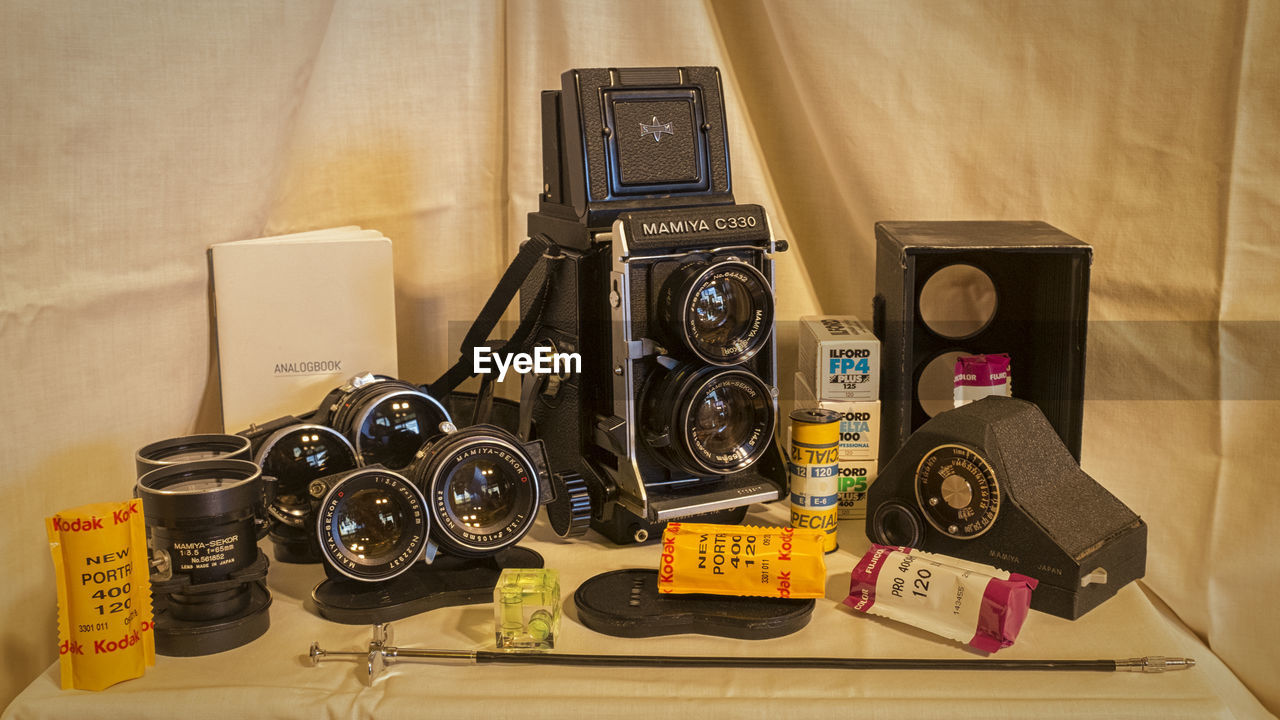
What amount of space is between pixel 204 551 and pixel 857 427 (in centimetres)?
71

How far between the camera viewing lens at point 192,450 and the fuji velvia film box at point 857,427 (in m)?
0.63

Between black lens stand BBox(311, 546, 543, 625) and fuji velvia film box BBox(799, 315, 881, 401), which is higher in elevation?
fuji velvia film box BBox(799, 315, 881, 401)

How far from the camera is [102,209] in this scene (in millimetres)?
1072

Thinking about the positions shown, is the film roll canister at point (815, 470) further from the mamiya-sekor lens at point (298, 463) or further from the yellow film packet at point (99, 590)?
the yellow film packet at point (99, 590)

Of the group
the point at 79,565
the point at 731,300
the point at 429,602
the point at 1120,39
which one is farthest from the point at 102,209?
the point at 1120,39

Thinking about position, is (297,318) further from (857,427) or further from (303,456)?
(857,427)

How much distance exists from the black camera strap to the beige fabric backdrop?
19 cm

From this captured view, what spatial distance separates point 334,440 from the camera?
1091 mm

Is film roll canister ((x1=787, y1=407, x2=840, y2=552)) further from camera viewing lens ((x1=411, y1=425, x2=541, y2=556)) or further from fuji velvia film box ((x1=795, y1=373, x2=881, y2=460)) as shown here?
camera viewing lens ((x1=411, y1=425, x2=541, y2=556))

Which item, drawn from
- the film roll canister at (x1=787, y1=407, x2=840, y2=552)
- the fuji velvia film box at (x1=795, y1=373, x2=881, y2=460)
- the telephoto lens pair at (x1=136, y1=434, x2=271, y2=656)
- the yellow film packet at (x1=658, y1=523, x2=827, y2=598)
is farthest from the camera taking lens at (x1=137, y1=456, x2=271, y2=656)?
the fuji velvia film box at (x1=795, y1=373, x2=881, y2=460)

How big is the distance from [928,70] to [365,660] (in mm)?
1034

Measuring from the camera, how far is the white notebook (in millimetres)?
1250

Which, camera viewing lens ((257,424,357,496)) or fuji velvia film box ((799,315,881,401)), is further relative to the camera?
fuji velvia film box ((799,315,881,401))

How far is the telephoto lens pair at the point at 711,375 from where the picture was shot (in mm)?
1067
